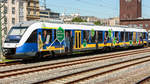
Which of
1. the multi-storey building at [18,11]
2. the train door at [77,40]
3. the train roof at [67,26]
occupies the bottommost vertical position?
the train door at [77,40]

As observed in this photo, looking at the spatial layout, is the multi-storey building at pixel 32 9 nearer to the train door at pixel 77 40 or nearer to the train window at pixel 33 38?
the train door at pixel 77 40

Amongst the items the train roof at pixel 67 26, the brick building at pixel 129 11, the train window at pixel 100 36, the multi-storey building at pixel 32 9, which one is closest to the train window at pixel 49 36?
the train roof at pixel 67 26

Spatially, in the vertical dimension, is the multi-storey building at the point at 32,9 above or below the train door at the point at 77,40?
above

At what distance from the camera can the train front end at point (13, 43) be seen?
583 inches

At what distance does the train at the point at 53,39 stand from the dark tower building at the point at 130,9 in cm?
6936

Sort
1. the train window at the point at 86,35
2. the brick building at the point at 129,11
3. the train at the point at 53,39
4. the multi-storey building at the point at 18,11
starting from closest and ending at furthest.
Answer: the train at the point at 53,39
the train window at the point at 86,35
the multi-storey building at the point at 18,11
the brick building at the point at 129,11

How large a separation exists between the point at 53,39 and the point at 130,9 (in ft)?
265

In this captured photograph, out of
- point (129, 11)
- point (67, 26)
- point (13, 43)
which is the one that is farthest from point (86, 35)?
point (129, 11)

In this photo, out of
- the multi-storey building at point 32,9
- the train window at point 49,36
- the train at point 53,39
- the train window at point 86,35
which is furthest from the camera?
the multi-storey building at point 32,9

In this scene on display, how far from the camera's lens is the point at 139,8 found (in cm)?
9475

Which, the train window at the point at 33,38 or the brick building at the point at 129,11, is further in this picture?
the brick building at the point at 129,11

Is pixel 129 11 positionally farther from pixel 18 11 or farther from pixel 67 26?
pixel 67 26

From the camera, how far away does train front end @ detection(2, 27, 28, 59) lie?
583 inches

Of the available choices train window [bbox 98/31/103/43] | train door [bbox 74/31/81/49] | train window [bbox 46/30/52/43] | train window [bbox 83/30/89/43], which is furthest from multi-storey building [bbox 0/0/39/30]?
train window [bbox 46/30/52/43]
